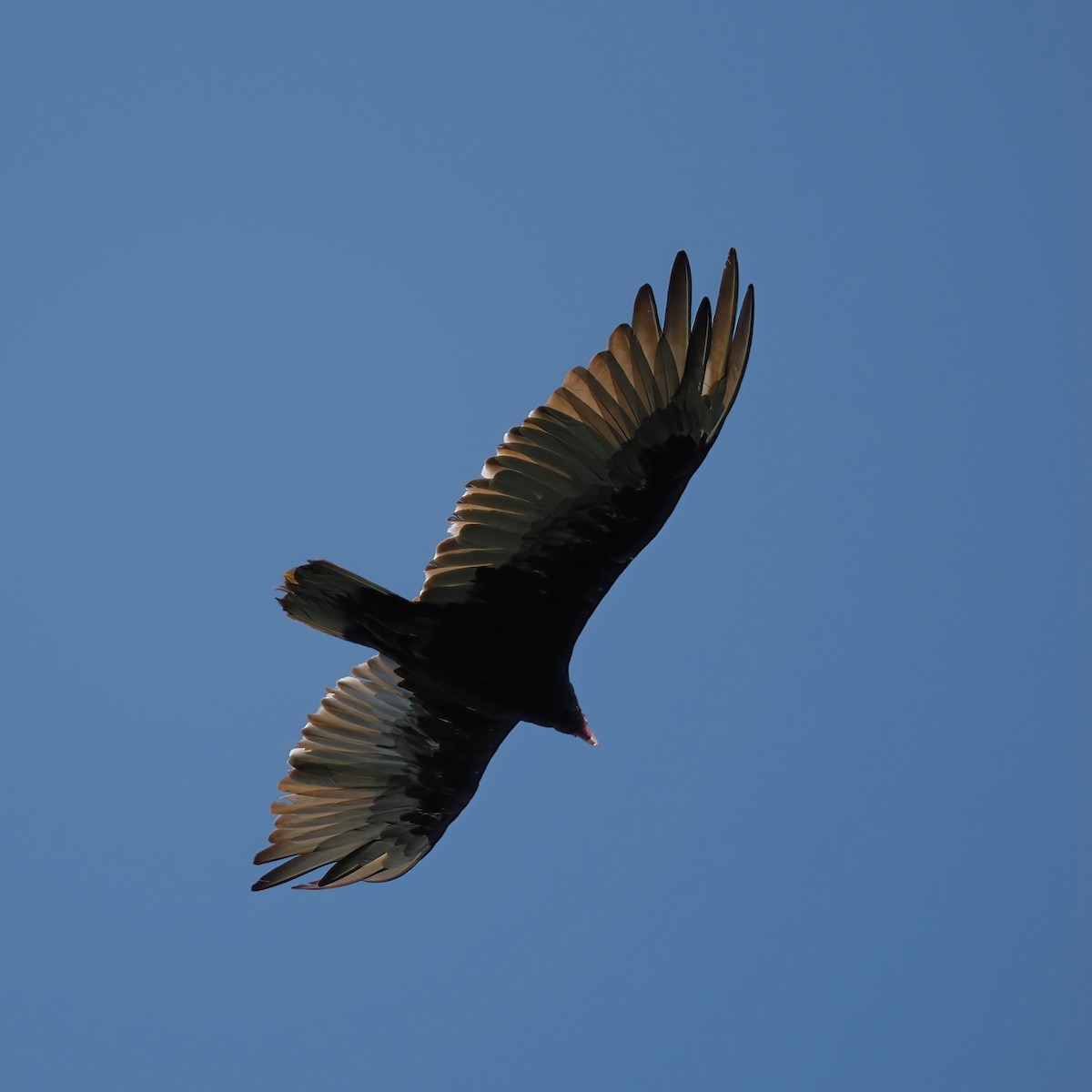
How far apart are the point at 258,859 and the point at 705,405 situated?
3.65 meters

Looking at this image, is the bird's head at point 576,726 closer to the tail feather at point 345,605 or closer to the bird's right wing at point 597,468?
the bird's right wing at point 597,468

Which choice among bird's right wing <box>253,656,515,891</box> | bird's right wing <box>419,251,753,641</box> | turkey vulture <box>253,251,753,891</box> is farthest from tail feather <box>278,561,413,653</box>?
bird's right wing <box>253,656,515,891</box>

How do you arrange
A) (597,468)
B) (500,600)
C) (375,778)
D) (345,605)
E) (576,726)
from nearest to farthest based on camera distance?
(597,468), (345,605), (500,600), (576,726), (375,778)

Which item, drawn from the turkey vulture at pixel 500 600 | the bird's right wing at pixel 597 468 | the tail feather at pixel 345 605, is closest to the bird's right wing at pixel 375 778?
the turkey vulture at pixel 500 600

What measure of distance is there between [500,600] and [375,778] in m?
1.74

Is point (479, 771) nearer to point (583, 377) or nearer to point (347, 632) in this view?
point (347, 632)

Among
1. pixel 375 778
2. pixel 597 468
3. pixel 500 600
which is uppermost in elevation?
pixel 597 468

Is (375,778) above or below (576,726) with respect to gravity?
above

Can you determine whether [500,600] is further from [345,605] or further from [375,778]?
[375,778]

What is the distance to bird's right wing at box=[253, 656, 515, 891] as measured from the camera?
7.20m

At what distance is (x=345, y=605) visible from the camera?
239 inches

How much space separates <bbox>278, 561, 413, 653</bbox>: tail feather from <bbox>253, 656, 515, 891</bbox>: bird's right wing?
0.87 metres


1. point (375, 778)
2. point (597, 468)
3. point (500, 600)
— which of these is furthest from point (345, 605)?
point (375, 778)

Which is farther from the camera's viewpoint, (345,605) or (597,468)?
(345,605)
